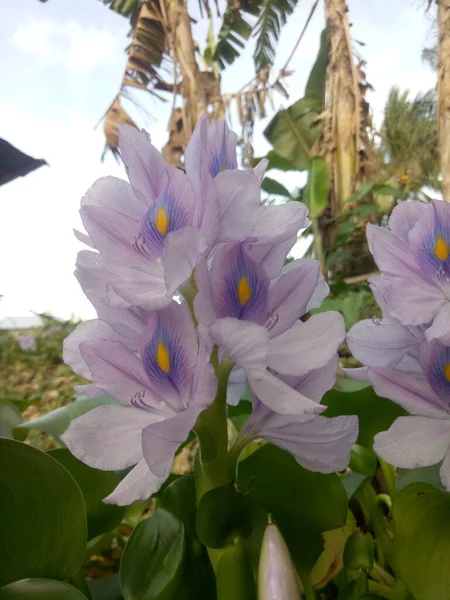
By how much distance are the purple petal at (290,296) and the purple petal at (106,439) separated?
10 cm

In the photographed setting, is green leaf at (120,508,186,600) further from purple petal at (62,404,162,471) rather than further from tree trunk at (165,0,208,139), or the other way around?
tree trunk at (165,0,208,139)

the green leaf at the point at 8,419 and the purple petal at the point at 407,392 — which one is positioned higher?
the purple petal at the point at 407,392

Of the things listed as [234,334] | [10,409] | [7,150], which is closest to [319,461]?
[234,334]

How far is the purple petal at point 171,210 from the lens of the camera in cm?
30

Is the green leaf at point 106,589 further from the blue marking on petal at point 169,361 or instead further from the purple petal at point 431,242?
the purple petal at point 431,242

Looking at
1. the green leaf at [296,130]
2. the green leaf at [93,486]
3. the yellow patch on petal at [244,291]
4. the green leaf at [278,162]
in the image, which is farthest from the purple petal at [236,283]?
the green leaf at [296,130]

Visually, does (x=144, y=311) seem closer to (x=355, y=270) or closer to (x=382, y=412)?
(x=382, y=412)

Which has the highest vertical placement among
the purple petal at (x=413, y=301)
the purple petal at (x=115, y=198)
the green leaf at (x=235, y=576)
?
the purple petal at (x=115, y=198)

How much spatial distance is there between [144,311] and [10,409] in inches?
14.3

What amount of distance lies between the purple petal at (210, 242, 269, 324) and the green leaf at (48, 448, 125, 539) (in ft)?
0.71

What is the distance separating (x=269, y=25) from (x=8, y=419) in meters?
4.44

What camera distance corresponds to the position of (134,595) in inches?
12.1

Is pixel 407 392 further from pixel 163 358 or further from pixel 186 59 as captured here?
pixel 186 59

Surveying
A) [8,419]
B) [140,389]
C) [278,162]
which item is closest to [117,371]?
[140,389]
